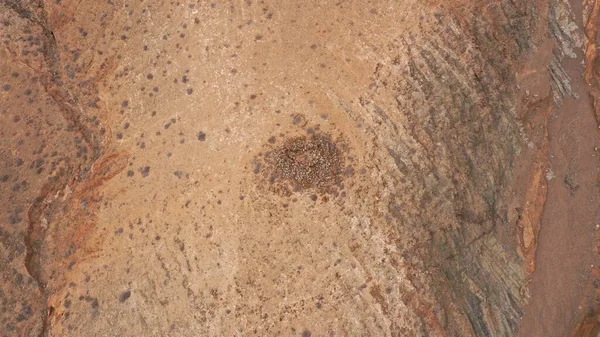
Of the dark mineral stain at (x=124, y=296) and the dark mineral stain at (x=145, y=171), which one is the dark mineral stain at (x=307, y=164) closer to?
the dark mineral stain at (x=145, y=171)

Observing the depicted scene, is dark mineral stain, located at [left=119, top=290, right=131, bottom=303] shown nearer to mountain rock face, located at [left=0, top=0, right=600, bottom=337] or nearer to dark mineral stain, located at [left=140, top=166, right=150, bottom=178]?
mountain rock face, located at [left=0, top=0, right=600, bottom=337]

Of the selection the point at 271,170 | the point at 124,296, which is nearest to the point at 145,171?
the point at 124,296

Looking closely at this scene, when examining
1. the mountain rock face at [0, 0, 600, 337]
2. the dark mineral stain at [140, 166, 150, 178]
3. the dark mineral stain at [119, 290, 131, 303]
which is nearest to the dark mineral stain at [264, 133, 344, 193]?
the mountain rock face at [0, 0, 600, 337]

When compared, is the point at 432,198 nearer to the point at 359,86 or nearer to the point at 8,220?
the point at 359,86

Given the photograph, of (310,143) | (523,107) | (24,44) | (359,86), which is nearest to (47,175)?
(24,44)

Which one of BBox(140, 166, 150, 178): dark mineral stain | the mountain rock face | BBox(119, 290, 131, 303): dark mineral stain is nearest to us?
the mountain rock face

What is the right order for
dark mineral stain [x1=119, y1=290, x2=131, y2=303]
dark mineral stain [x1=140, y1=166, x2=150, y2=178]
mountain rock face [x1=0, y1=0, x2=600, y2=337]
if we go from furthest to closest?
dark mineral stain [x1=140, y1=166, x2=150, y2=178] → dark mineral stain [x1=119, y1=290, x2=131, y2=303] → mountain rock face [x1=0, y1=0, x2=600, y2=337]

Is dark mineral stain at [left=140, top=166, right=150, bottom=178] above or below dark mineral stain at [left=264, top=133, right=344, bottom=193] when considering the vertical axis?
below

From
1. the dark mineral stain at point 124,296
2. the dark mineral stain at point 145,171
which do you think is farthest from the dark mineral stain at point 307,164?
the dark mineral stain at point 124,296
